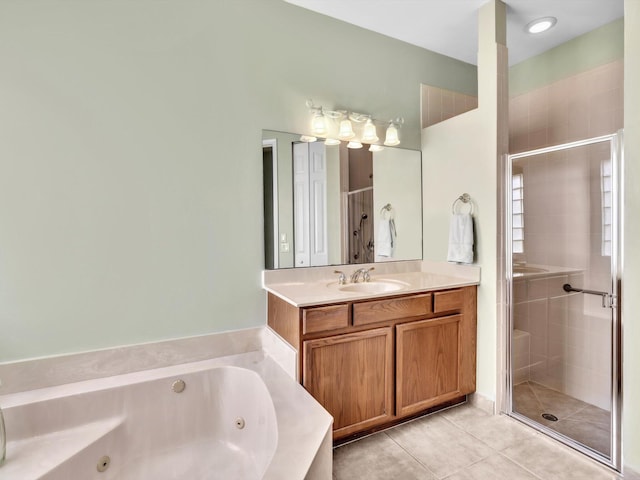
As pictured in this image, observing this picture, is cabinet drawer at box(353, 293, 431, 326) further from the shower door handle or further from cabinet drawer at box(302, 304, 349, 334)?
the shower door handle

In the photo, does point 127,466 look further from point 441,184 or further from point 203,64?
A: point 441,184

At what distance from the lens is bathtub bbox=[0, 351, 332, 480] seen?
1416mm

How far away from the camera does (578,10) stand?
2.31m

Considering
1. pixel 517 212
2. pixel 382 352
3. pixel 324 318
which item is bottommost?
pixel 382 352

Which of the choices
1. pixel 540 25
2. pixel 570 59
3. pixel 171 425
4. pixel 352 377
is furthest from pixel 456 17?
pixel 171 425

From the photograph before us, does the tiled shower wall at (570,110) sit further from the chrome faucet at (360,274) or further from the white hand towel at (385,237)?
the chrome faucet at (360,274)

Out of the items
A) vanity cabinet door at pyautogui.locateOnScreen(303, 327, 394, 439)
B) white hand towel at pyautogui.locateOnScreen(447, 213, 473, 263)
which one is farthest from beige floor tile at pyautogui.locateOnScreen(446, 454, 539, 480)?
white hand towel at pyautogui.locateOnScreen(447, 213, 473, 263)

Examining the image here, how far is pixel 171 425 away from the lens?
1833mm

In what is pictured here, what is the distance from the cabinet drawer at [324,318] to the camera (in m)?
1.81

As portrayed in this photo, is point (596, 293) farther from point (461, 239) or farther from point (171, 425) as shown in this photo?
point (171, 425)

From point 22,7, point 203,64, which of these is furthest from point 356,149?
point 22,7

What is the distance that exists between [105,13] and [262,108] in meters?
0.92

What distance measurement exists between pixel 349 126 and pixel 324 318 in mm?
1343

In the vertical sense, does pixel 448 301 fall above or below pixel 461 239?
below
